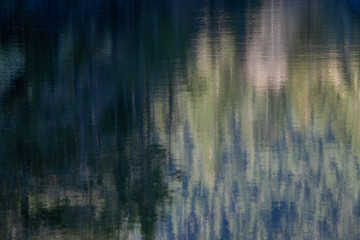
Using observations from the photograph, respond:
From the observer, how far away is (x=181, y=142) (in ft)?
39.6

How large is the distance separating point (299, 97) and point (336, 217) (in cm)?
524

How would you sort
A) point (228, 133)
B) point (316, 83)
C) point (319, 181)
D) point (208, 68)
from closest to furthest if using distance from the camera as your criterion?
point (319, 181), point (228, 133), point (316, 83), point (208, 68)

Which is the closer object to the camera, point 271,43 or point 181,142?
point 181,142

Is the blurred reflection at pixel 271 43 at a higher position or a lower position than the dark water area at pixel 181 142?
higher

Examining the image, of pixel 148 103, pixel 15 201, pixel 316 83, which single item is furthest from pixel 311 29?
pixel 15 201

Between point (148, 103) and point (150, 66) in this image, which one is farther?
point (150, 66)

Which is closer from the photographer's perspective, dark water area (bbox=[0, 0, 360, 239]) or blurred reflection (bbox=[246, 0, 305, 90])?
dark water area (bbox=[0, 0, 360, 239])

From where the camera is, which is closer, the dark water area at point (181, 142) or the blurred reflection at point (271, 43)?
the dark water area at point (181, 142)

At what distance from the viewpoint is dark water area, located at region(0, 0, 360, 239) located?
9359 millimetres

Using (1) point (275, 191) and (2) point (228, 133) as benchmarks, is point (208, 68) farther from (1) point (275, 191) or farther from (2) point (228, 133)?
(1) point (275, 191)

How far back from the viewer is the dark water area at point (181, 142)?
936 cm

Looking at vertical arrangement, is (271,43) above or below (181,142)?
above

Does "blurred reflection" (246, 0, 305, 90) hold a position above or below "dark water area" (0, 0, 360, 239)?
above

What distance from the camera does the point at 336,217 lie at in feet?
30.9
